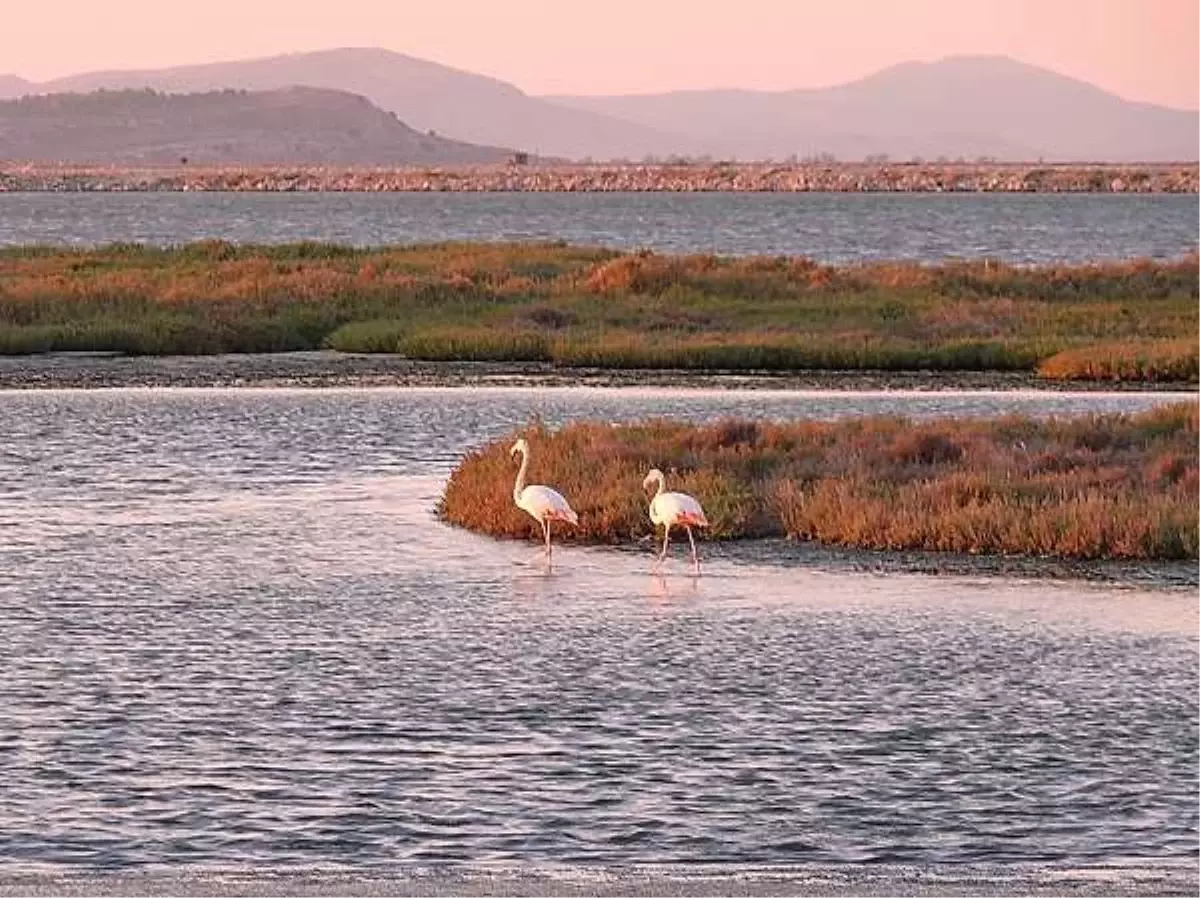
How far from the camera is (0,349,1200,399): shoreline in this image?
A: 47.2 m

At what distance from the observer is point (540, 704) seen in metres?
18.2

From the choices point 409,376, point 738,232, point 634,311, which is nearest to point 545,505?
point 409,376

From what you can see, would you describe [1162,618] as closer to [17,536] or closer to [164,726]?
[164,726]

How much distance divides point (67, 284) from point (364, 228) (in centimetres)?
10831

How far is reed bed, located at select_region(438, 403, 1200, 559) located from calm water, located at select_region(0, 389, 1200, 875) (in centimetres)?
85

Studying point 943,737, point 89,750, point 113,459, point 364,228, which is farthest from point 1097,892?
point 364,228

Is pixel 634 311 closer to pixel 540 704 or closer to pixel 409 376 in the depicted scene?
pixel 409 376

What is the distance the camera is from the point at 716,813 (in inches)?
583

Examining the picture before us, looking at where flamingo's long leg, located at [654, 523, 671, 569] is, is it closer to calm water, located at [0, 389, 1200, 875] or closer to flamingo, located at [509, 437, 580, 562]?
calm water, located at [0, 389, 1200, 875]

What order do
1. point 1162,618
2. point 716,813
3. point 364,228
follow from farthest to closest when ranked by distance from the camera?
1. point 364,228
2. point 1162,618
3. point 716,813

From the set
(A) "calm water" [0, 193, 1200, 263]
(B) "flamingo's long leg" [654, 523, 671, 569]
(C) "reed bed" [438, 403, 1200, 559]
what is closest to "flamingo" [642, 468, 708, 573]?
(B) "flamingo's long leg" [654, 523, 671, 569]

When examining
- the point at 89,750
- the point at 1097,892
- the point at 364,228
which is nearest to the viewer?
the point at 1097,892

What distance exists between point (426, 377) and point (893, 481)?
21.6 m

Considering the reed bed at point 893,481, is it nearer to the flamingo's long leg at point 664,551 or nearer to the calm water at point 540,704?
the calm water at point 540,704
